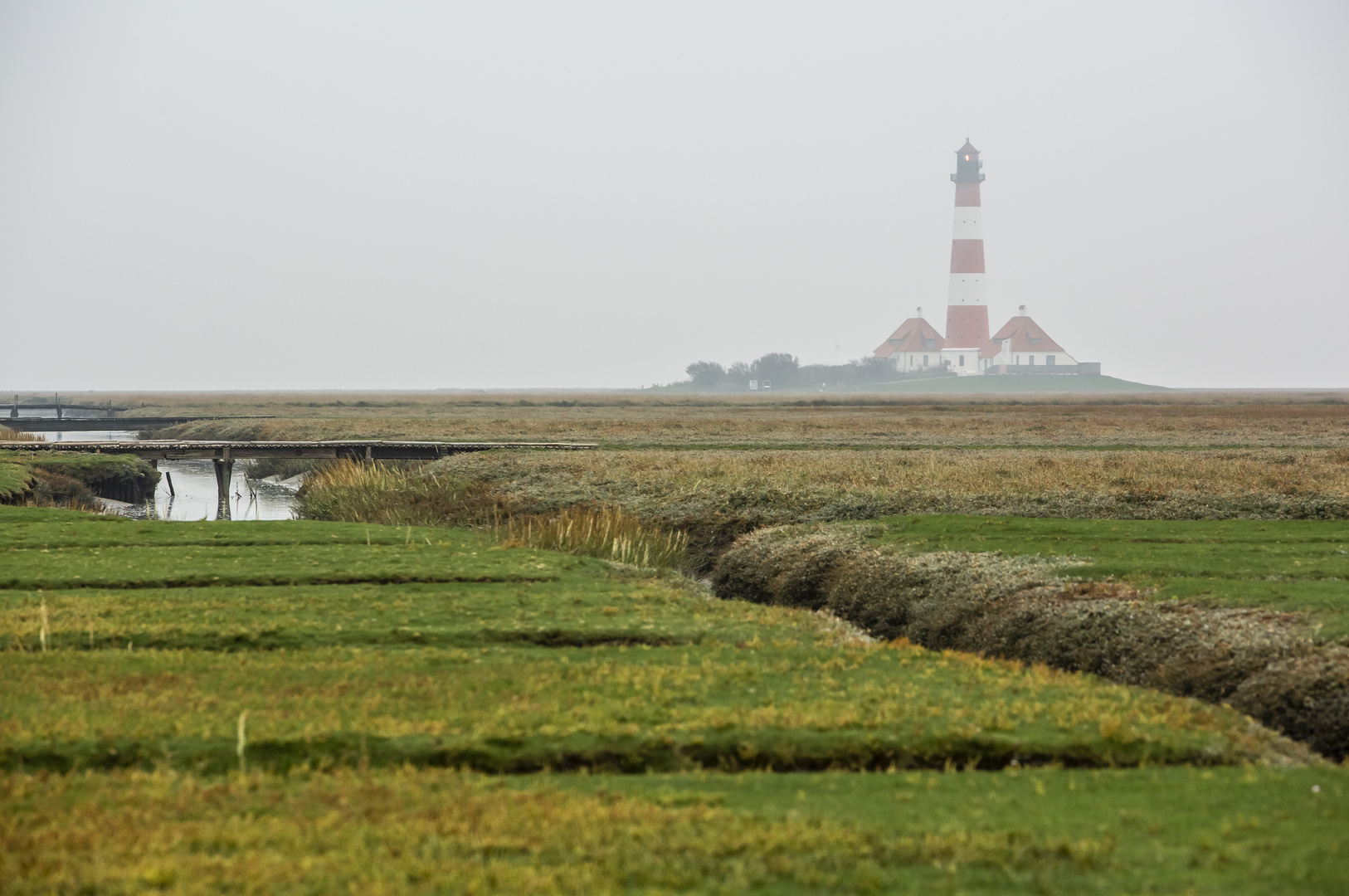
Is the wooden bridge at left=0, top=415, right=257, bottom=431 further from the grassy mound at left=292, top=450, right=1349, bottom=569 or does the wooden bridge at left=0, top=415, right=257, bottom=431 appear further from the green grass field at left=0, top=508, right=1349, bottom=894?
the green grass field at left=0, top=508, right=1349, bottom=894

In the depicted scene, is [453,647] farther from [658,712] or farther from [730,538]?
[730,538]

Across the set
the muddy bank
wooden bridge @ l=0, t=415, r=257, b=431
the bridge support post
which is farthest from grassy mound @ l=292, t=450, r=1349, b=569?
wooden bridge @ l=0, t=415, r=257, b=431

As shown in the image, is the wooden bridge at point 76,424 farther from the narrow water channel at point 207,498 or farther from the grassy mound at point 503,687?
the grassy mound at point 503,687

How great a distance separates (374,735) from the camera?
11266 millimetres

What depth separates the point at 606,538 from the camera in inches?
1128

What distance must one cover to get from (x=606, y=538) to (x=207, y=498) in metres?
33.3

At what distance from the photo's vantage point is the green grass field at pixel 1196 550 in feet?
59.5

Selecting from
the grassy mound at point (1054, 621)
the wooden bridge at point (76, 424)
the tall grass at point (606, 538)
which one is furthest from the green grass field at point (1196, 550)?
the wooden bridge at point (76, 424)

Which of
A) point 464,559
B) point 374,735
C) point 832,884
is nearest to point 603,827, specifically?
point 832,884

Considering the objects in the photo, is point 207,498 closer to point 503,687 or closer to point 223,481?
point 223,481

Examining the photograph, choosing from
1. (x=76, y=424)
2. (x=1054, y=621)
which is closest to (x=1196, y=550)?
(x=1054, y=621)

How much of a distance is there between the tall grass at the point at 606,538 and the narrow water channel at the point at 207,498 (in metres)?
16.4

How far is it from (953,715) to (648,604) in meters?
7.89

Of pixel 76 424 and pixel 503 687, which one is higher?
pixel 503 687
